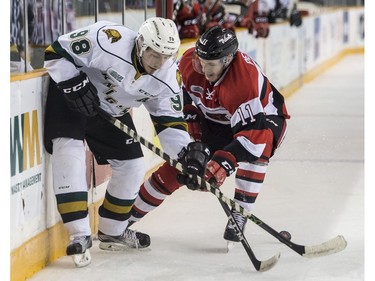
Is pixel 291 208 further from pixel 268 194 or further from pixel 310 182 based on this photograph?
pixel 310 182

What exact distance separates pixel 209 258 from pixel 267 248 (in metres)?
0.30

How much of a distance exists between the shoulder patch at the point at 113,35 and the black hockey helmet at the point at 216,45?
37 cm

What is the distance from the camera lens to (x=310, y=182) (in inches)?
212

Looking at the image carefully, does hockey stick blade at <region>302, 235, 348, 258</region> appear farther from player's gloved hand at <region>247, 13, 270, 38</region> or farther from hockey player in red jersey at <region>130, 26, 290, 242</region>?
player's gloved hand at <region>247, 13, 270, 38</region>

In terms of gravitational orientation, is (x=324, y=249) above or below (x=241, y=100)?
below

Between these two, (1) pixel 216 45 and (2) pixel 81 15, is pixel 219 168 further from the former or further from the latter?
(2) pixel 81 15

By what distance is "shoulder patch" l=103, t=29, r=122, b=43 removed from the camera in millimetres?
3455

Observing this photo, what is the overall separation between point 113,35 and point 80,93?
257mm

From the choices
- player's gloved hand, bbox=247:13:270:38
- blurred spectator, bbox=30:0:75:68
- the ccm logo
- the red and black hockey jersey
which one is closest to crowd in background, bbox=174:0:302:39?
player's gloved hand, bbox=247:13:270:38

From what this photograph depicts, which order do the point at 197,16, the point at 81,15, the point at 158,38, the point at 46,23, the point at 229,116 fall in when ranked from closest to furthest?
1. the point at 158,38
2. the point at 229,116
3. the point at 46,23
4. the point at 81,15
5. the point at 197,16

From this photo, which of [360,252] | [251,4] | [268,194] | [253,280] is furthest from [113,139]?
[251,4]

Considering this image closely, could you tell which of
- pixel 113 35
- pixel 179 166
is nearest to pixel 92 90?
pixel 113 35

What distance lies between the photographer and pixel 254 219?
3.61m

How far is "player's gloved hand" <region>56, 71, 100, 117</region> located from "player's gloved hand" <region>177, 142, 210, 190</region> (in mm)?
389
